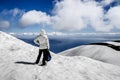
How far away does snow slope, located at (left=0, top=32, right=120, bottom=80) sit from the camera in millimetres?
9961

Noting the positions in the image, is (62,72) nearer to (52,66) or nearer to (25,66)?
(52,66)

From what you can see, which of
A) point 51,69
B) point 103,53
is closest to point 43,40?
point 51,69

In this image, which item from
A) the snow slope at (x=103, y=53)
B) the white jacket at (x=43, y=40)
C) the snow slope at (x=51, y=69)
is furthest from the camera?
the snow slope at (x=103, y=53)

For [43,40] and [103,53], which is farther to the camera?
[103,53]

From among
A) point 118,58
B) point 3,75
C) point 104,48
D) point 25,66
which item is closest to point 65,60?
→ point 25,66

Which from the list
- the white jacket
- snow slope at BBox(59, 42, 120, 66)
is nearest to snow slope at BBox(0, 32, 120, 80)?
A: the white jacket

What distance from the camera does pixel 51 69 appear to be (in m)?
11.0

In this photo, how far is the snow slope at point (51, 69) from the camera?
996 cm

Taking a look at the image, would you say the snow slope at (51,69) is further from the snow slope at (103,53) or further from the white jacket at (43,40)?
the snow slope at (103,53)

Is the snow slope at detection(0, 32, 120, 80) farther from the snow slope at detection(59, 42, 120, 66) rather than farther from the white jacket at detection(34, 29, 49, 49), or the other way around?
the snow slope at detection(59, 42, 120, 66)

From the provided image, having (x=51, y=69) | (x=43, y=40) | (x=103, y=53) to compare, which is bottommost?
(x=103, y=53)

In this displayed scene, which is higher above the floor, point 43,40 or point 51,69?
point 43,40

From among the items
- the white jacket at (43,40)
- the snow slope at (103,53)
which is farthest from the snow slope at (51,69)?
the snow slope at (103,53)

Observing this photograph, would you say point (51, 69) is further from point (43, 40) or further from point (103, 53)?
point (103, 53)
